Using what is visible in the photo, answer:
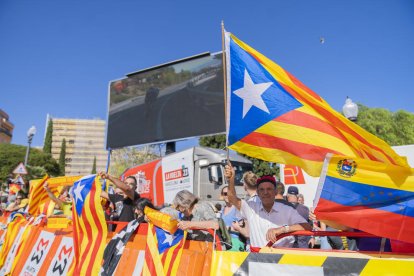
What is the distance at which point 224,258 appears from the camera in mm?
2436

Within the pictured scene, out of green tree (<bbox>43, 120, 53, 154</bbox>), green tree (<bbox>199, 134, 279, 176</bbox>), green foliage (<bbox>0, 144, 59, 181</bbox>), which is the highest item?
green tree (<bbox>43, 120, 53, 154</bbox>)

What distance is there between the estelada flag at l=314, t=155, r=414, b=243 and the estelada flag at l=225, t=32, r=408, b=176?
55cm

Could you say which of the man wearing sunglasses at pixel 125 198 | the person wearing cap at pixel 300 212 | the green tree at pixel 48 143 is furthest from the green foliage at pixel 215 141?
the green tree at pixel 48 143

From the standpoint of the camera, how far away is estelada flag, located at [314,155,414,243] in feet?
7.53

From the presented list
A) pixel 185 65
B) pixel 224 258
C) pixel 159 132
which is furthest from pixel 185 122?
pixel 224 258

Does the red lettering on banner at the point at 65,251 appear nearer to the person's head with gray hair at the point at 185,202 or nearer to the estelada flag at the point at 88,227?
the estelada flag at the point at 88,227

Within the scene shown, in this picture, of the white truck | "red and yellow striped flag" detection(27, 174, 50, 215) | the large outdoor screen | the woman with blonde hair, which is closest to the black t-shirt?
the woman with blonde hair

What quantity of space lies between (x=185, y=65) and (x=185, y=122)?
13.4 ft

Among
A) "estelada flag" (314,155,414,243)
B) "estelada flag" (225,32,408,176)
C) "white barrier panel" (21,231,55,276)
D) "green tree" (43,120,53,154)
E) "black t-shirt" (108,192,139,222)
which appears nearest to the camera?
"estelada flag" (314,155,414,243)

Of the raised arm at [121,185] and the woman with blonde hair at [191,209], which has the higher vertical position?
the raised arm at [121,185]

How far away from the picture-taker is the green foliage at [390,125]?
103 feet

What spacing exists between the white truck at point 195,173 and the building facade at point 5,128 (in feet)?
326

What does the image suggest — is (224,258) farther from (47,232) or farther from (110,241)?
(47,232)

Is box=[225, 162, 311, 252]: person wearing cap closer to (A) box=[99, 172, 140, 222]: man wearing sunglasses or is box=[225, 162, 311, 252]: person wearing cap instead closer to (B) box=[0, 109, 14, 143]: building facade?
(A) box=[99, 172, 140, 222]: man wearing sunglasses
